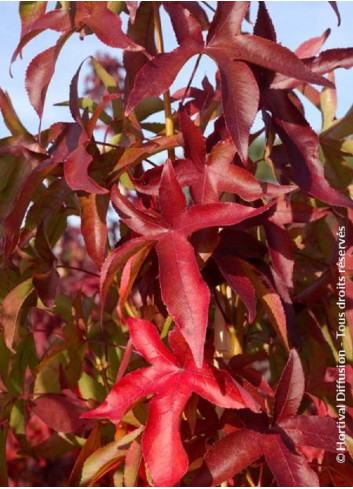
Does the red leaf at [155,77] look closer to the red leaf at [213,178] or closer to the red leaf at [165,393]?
the red leaf at [213,178]

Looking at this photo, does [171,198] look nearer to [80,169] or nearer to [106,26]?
[80,169]

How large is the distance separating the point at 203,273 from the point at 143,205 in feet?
0.37

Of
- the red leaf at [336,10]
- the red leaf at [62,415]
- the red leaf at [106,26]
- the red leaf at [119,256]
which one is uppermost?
the red leaf at [106,26]

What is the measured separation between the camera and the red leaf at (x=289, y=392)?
2.85ft

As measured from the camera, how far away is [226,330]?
3.41ft

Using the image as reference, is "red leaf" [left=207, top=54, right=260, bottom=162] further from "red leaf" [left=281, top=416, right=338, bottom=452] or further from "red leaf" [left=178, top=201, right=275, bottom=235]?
"red leaf" [left=281, top=416, right=338, bottom=452]

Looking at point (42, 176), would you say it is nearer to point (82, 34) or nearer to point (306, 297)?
point (82, 34)

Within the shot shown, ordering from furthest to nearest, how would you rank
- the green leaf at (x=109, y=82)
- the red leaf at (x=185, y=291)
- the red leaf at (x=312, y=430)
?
the green leaf at (x=109, y=82), the red leaf at (x=312, y=430), the red leaf at (x=185, y=291)

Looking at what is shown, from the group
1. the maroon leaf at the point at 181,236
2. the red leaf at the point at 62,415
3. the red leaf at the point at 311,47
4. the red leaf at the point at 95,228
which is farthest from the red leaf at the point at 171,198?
the red leaf at the point at 311,47

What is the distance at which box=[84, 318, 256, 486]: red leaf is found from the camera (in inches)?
31.4

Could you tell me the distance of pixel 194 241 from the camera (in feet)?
2.77

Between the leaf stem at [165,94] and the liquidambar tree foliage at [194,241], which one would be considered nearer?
the liquidambar tree foliage at [194,241]

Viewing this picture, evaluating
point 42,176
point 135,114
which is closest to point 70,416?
point 42,176

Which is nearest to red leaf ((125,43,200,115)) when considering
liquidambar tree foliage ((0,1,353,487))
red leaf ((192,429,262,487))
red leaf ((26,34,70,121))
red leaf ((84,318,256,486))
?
liquidambar tree foliage ((0,1,353,487))
